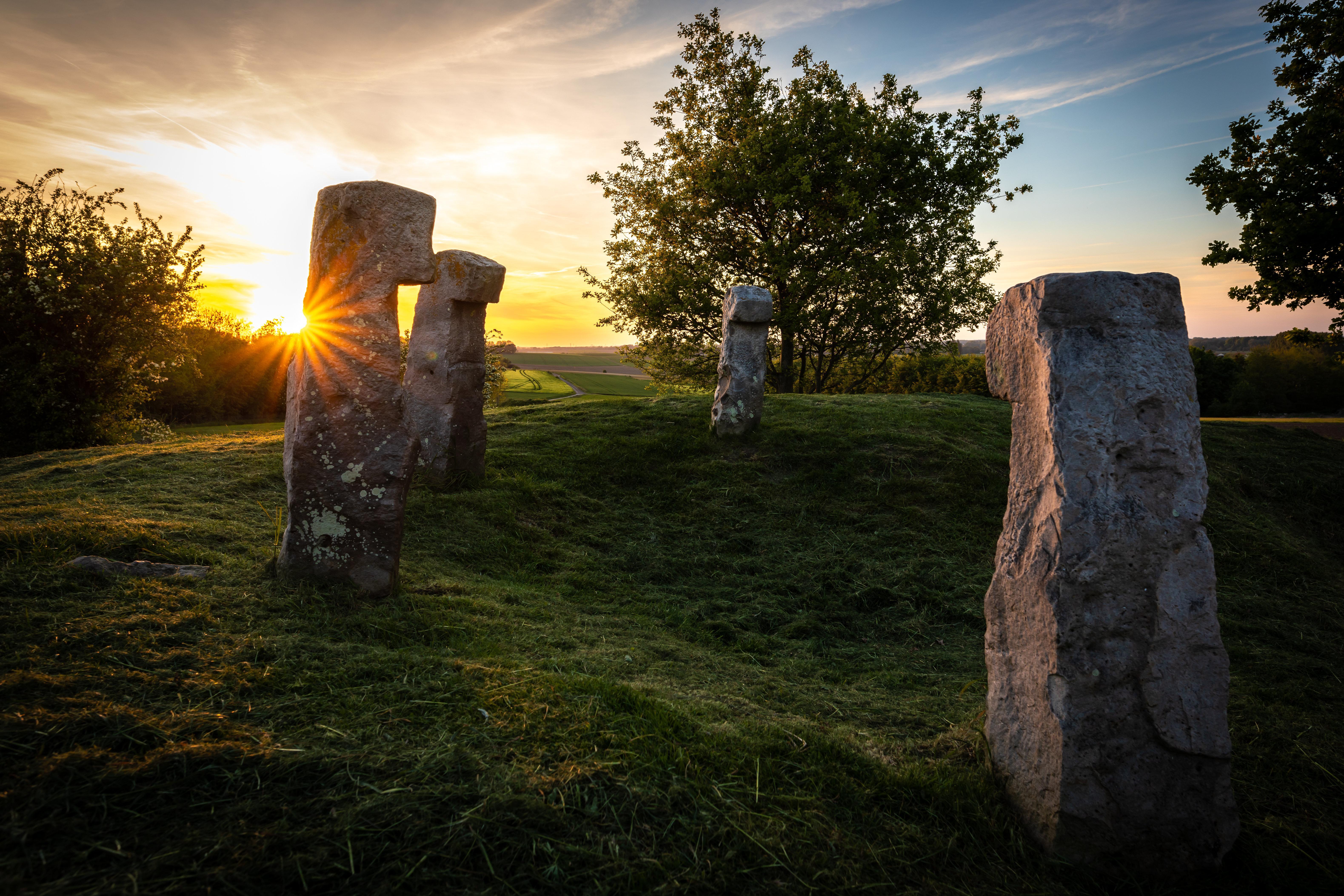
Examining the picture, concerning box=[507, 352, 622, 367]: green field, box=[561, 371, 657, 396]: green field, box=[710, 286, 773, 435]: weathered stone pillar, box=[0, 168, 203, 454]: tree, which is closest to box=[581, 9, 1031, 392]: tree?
box=[710, 286, 773, 435]: weathered stone pillar

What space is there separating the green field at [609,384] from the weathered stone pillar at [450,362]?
35.2 meters

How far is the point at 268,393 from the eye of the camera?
127 ft

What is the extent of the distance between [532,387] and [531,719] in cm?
4531

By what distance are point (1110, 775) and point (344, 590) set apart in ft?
17.0

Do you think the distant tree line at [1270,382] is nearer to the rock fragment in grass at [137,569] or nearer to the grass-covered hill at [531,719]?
the grass-covered hill at [531,719]

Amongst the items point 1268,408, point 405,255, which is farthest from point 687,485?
point 1268,408

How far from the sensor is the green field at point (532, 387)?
37438 mm

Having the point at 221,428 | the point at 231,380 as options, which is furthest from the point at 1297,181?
the point at 231,380

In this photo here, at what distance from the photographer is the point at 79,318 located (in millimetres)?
16500

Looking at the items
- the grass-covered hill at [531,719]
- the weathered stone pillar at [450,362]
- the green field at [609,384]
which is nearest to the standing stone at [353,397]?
the grass-covered hill at [531,719]

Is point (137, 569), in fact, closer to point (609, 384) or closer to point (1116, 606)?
point (1116, 606)

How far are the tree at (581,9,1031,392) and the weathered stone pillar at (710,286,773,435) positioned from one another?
681cm

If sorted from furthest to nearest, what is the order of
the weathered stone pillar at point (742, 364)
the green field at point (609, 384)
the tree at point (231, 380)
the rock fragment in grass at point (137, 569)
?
the green field at point (609, 384) < the tree at point (231, 380) < the weathered stone pillar at point (742, 364) < the rock fragment in grass at point (137, 569)

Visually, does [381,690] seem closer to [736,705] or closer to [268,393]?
[736,705]
